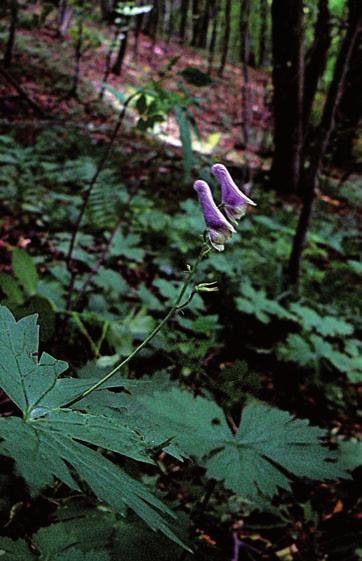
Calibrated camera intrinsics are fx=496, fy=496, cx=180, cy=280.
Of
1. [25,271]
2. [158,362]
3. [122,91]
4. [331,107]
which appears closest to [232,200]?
[25,271]

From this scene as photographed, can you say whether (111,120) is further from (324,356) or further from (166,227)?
(324,356)

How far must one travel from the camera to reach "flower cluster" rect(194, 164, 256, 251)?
2.97ft

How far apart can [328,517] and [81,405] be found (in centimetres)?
146

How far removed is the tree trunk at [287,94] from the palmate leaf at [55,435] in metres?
4.85

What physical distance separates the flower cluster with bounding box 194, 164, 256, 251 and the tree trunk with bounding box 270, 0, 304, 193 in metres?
4.48

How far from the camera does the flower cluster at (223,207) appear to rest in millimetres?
905

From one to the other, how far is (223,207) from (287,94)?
4969mm

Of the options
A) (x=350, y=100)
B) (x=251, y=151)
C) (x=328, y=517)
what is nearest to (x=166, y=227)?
(x=328, y=517)

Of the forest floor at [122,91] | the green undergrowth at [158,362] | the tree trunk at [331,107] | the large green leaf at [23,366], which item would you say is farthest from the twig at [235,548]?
the forest floor at [122,91]

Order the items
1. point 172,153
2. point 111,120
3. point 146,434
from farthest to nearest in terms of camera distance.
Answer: point 111,120
point 172,153
point 146,434

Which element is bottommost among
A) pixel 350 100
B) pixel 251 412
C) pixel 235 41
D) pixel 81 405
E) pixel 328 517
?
pixel 328 517

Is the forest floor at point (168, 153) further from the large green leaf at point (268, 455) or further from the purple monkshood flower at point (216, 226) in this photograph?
the purple monkshood flower at point (216, 226)

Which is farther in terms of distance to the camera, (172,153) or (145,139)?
(145,139)

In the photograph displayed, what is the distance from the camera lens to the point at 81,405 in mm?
852
